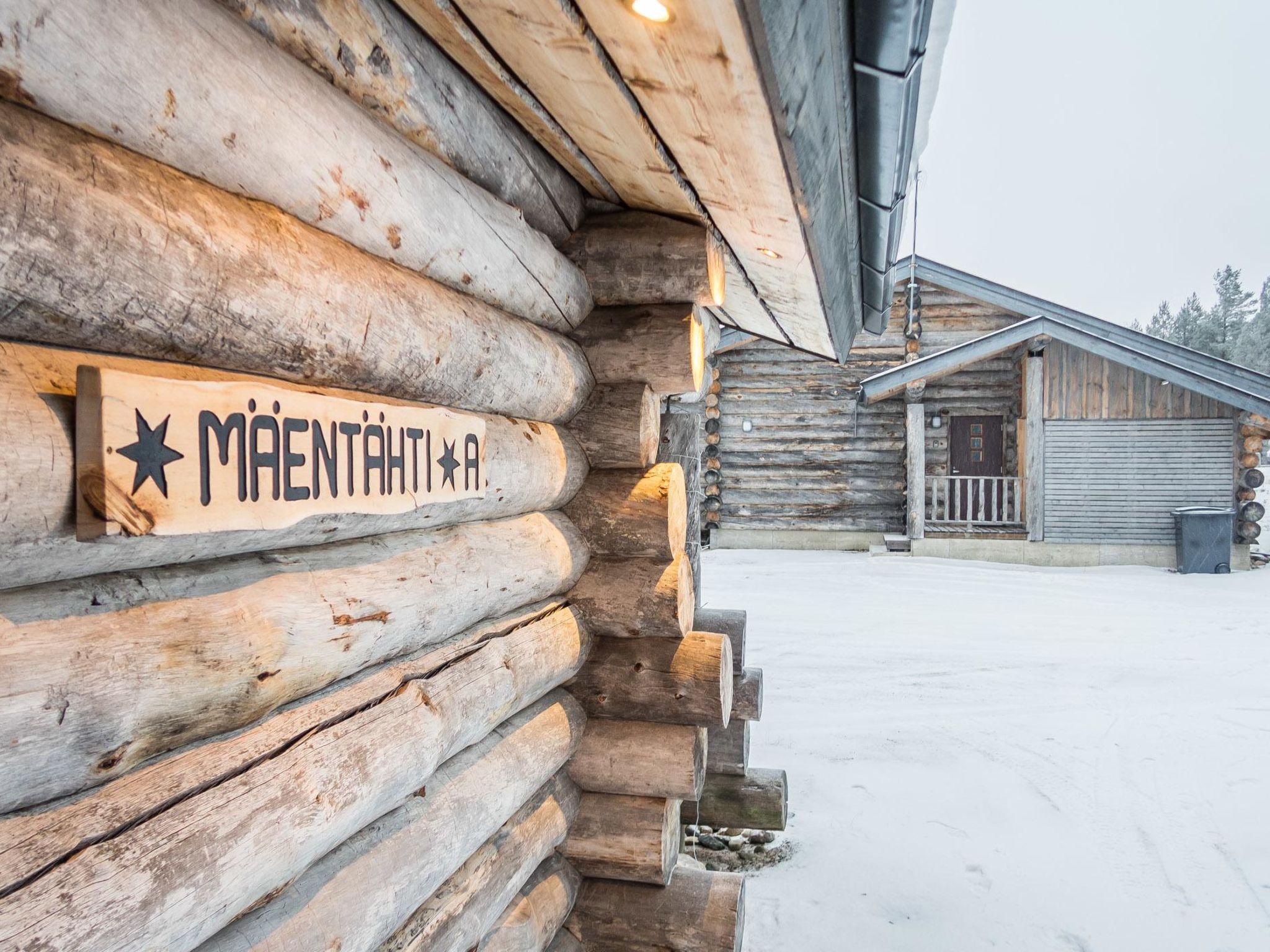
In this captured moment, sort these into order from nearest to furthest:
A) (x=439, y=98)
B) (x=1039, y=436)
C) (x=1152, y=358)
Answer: (x=439, y=98), (x=1152, y=358), (x=1039, y=436)

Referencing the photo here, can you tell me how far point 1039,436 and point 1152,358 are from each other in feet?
6.67

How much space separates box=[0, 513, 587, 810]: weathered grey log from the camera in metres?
1.06

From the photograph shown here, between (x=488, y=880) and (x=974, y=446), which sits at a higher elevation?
(x=974, y=446)

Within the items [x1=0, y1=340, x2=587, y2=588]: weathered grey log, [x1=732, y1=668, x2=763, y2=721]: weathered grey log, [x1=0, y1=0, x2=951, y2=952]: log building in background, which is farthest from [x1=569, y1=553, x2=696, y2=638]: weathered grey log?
[x1=0, y1=340, x2=587, y2=588]: weathered grey log

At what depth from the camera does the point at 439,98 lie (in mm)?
2100

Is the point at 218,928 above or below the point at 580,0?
below

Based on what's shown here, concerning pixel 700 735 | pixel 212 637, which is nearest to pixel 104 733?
pixel 212 637

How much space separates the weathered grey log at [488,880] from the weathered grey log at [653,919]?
0.33 m

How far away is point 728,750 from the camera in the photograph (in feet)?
14.8

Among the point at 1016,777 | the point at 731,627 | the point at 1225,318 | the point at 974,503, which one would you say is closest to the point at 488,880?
the point at 731,627

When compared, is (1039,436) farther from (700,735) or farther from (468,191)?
(468,191)

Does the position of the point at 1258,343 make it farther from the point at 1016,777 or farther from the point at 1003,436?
the point at 1016,777

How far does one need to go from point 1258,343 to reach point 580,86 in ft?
153

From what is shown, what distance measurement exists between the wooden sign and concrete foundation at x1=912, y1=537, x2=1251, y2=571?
1296cm
